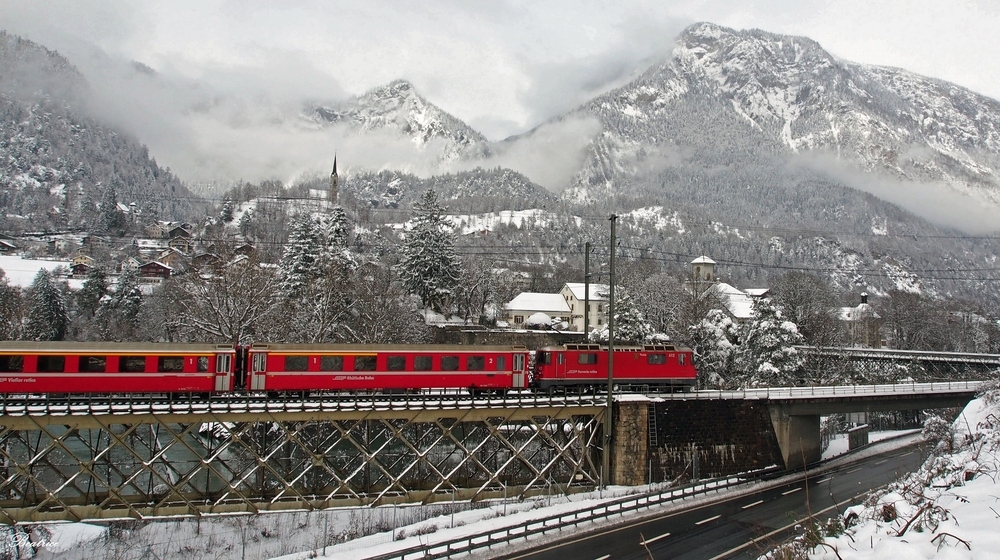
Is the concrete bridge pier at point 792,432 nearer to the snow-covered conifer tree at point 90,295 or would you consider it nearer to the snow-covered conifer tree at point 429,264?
the snow-covered conifer tree at point 429,264

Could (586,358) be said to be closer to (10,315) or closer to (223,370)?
(223,370)

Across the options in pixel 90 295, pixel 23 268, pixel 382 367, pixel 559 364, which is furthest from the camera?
pixel 23 268

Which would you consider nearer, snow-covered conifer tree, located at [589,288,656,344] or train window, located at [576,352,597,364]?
train window, located at [576,352,597,364]

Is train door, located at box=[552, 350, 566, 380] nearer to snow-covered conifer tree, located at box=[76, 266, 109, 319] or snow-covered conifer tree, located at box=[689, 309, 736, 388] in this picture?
snow-covered conifer tree, located at box=[689, 309, 736, 388]

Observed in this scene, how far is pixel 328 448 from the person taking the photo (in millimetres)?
33031

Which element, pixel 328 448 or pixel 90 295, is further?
pixel 90 295

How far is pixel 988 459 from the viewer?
547 inches

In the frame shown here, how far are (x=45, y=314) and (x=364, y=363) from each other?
69.0m

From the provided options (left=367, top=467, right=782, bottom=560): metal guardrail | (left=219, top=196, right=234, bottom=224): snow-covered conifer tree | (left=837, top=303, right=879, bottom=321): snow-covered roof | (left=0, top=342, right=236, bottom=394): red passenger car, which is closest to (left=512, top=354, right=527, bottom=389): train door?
(left=367, top=467, right=782, bottom=560): metal guardrail

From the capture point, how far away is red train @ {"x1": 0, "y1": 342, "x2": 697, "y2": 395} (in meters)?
27.3

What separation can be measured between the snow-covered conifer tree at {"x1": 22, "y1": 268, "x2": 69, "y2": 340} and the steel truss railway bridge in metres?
43.0

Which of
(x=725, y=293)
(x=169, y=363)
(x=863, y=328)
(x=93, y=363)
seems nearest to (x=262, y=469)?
(x=169, y=363)

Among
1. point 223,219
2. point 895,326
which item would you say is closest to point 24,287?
point 223,219

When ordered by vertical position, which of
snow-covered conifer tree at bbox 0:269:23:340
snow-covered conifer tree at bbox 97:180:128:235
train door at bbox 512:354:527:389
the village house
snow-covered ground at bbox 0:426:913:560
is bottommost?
snow-covered ground at bbox 0:426:913:560
